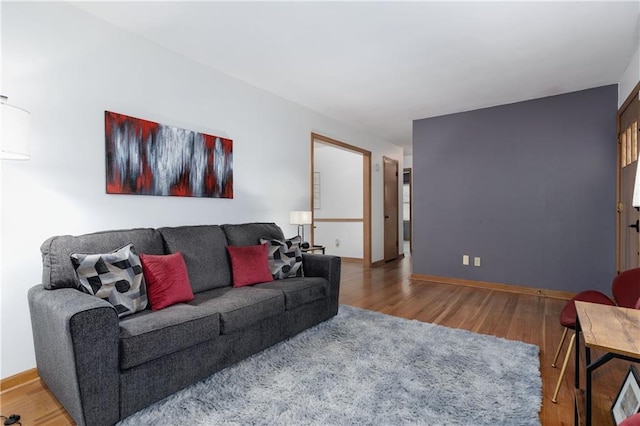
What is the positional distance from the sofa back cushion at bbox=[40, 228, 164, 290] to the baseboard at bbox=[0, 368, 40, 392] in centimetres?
65

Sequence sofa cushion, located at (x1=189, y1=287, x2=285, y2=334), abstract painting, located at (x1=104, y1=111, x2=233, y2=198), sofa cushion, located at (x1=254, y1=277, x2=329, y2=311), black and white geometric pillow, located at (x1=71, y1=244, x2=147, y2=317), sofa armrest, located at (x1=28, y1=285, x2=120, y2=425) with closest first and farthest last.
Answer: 1. sofa armrest, located at (x1=28, y1=285, x2=120, y2=425)
2. black and white geometric pillow, located at (x1=71, y1=244, x2=147, y2=317)
3. sofa cushion, located at (x1=189, y1=287, x2=285, y2=334)
4. abstract painting, located at (x1=104, y1=111, x2=233, y2=198)
5. sofa cushion, located at (x1=254, y1=277, x2=329, y2=311)

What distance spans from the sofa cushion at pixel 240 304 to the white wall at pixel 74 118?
2.87 feet

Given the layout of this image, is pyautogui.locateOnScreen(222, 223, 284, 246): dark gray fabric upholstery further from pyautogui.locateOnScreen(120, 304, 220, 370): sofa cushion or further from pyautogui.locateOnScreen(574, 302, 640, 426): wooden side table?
pyautogui.locateOnScreen(574, 302, 640, 426): wooden side table

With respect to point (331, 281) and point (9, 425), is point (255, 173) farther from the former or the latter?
point (9, 425)

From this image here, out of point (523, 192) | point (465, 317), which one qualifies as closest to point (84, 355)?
point (465, 317)

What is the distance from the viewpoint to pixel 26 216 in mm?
2039

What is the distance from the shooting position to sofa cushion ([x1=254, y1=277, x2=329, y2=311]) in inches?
102

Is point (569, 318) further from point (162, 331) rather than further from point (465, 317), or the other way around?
point (162, 331)

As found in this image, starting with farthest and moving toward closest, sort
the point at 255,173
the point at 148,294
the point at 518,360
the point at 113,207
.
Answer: the point at 255,173 → the point at 113,207 → the point at 518,360 → the point at 148,294

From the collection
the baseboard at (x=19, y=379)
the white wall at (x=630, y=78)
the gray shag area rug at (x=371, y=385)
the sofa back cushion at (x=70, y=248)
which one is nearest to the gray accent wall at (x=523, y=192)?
the white wall at (x=630, y=78)

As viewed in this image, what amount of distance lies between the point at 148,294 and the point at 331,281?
5.14 feet

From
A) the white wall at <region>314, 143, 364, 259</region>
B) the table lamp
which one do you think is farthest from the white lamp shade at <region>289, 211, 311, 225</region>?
the white wall at <region>314, 143, 364, 259</region>

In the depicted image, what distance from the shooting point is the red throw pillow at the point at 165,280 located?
2.12 metres

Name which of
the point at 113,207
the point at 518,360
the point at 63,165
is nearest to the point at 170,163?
the point at 113,207
